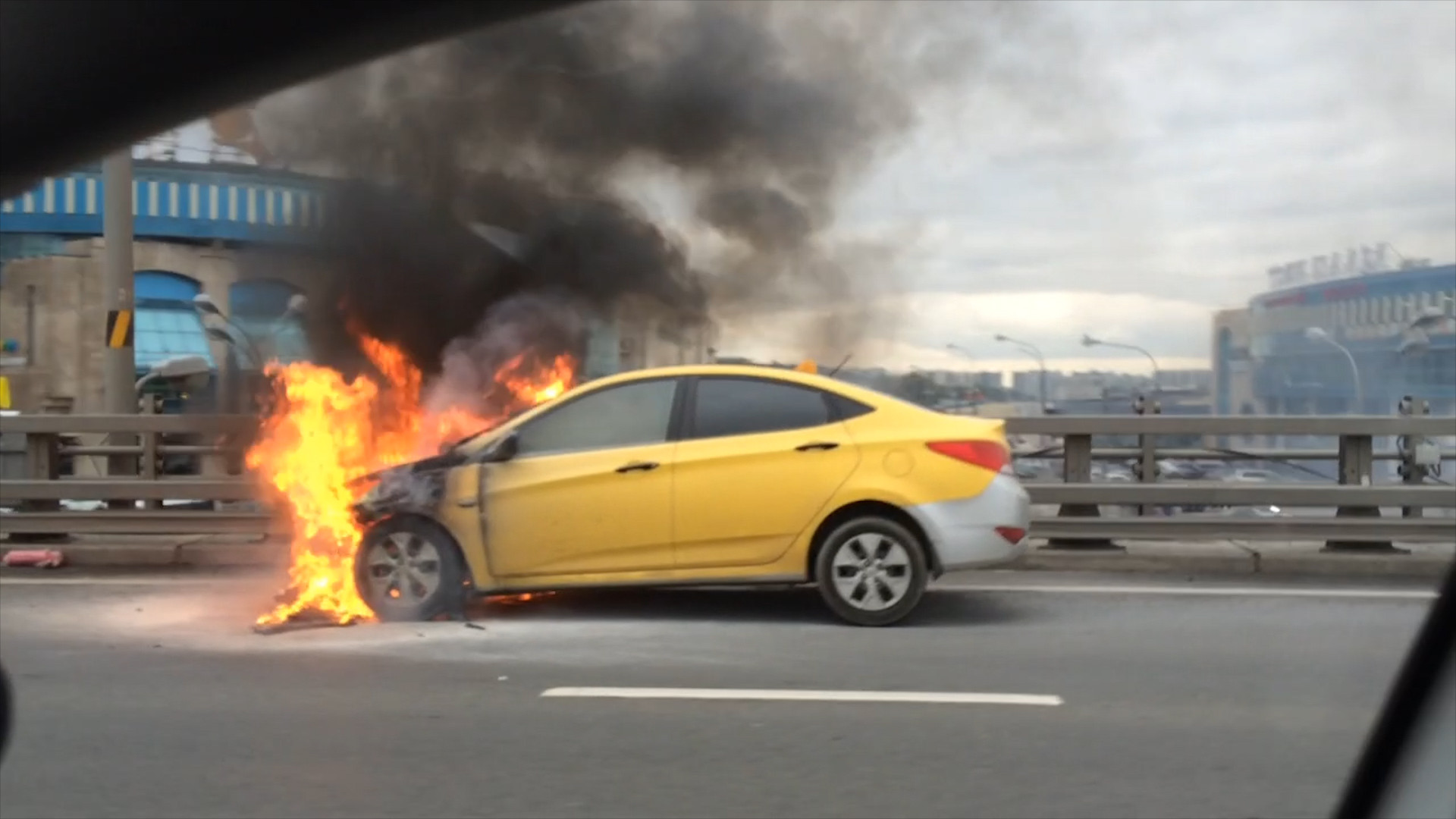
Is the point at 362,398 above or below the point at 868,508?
above

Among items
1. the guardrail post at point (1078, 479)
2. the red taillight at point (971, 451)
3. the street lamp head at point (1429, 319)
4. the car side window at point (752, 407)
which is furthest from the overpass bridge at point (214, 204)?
the street lamp head at point (1429, 319)

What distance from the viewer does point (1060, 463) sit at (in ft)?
39.1

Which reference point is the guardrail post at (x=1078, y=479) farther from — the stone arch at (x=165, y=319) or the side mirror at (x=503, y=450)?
the stone arch at (x=165, y=319)

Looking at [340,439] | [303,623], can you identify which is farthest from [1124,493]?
[303,623]

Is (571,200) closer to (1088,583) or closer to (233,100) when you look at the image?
(1088,583)

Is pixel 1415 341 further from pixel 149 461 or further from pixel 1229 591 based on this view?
pixel 149 461

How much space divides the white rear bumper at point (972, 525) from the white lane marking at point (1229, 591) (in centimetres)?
122

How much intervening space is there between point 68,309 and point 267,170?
8.16 m

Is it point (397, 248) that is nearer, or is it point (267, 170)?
point (267, 170)

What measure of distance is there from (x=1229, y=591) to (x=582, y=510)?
4.25 meters

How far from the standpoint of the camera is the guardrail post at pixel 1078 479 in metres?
10.3

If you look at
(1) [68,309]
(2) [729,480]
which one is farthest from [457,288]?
(1) [68,309]

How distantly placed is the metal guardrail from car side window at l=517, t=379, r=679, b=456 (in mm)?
2877

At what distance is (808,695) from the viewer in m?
6.38
